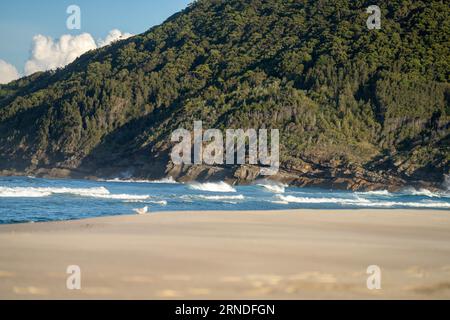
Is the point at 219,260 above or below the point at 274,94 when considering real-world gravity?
below

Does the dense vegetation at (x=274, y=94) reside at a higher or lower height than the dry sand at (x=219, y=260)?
higher

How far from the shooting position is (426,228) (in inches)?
749

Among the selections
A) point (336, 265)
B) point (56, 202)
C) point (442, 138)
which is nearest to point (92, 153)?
point (442, 138)

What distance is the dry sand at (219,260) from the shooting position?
30.1ft

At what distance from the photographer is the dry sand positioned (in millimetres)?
9180

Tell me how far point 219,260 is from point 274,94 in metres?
80.2

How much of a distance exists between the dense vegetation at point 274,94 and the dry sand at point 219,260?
58.8 m

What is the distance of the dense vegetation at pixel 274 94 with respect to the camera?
82.6 m

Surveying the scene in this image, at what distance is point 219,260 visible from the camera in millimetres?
11375

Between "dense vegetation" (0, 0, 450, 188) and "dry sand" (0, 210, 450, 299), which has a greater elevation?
"dense vegetation" (0, 0, 450, 188)

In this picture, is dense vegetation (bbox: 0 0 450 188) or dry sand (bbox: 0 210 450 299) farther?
dense vegetation (bbox: 0 0 450 188)

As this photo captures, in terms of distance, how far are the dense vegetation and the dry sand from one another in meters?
58.8

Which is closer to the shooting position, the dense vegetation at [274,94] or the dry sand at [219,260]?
the dry sand at [219,260]

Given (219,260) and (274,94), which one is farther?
(274,94)
